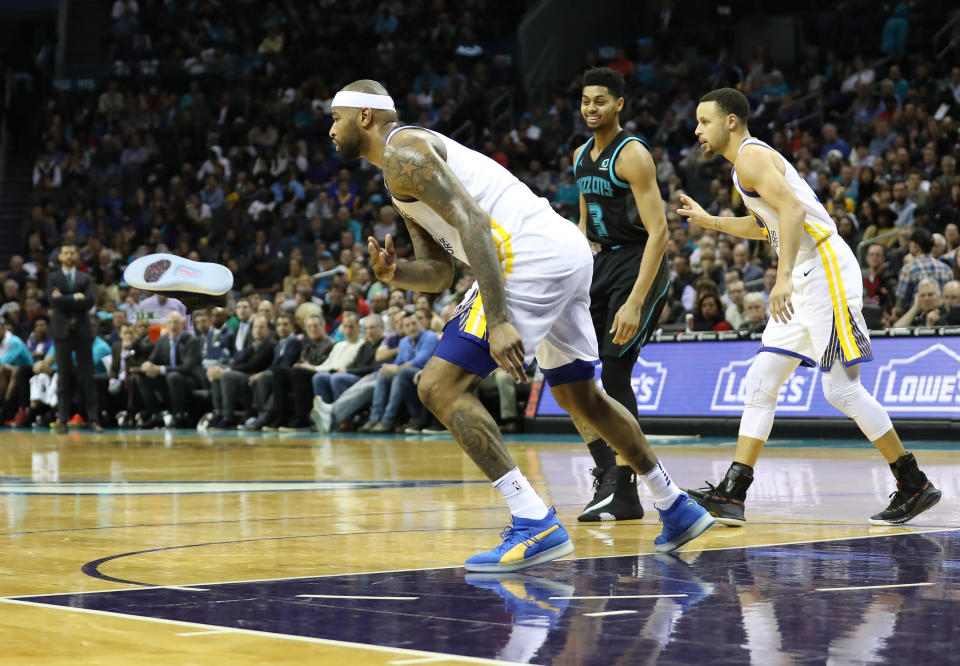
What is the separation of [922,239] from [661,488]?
30.1 feet

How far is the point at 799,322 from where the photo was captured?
21.4ft

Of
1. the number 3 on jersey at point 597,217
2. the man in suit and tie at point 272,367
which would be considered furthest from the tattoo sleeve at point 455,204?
the man in suit and tie at point 272,367

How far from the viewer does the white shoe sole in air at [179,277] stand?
5.02m

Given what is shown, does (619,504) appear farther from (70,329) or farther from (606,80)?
(70,329)

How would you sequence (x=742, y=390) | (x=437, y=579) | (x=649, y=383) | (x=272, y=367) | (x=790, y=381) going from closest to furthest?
(x=437, y=579), (x=742, y=390), (x=790, y=381), (x=649, y=383), (x=272, y=367)

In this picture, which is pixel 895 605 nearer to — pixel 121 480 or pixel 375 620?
pixel 375 620

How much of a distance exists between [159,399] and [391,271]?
1405 cm

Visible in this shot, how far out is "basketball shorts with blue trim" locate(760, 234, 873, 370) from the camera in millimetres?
6438

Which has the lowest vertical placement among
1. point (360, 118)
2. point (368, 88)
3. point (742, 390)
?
point (742, 390)

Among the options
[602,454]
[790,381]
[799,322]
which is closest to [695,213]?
[799,322]

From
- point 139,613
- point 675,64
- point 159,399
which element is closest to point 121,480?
point 139,613

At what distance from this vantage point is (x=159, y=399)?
61.0 ft

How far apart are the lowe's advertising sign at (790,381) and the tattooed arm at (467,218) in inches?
290

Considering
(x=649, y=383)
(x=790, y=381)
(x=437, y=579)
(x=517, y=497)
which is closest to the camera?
(x=437, y=579)
